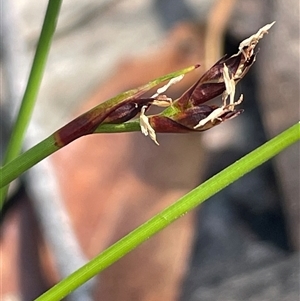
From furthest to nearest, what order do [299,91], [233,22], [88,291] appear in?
[233,22] < [299,91] < [88,291]

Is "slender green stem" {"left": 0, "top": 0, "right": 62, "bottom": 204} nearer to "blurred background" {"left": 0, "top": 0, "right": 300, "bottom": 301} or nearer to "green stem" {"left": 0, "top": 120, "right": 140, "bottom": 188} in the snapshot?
"green stem" {"left": 0, "top": 120, "right": 140, "bottom": 188}

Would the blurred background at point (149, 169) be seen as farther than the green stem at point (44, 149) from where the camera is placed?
Yes

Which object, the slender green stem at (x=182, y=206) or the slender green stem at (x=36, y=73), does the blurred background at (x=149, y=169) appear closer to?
the slender green stem at (x=36, y=73)

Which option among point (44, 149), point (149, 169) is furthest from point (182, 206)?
point (149, 169)

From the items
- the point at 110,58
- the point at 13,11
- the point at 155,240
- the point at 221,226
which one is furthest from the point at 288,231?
the point at 13,11

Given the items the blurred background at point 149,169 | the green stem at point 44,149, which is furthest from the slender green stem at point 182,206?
the blurred background at point 149,169

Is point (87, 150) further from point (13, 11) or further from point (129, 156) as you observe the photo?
point (13, 11)

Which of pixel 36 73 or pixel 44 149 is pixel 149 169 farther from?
pixel 44 149
